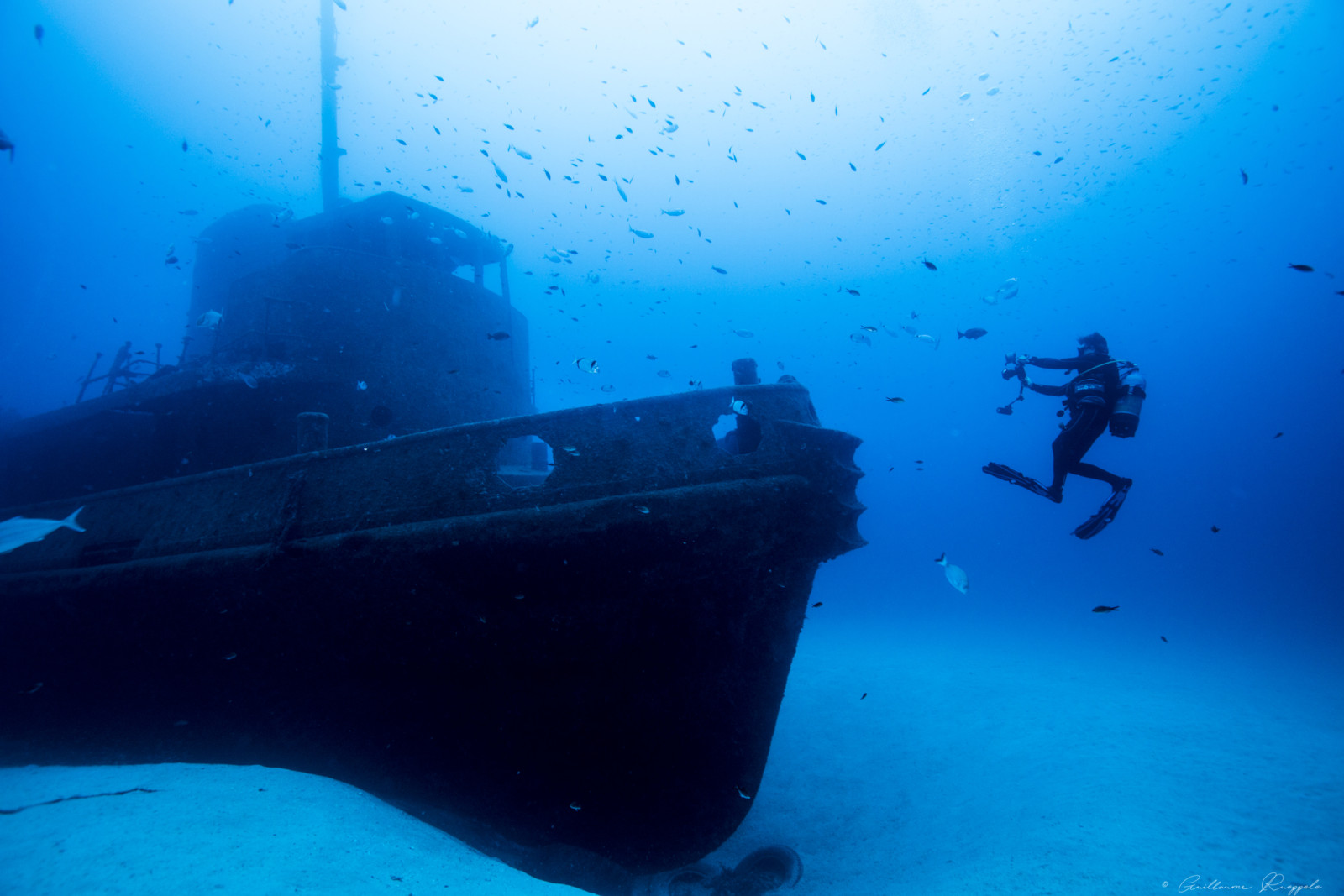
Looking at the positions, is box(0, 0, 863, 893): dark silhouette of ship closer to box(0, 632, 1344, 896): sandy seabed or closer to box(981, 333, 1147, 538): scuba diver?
box(0, 632, 1344, 896): sandy seabed

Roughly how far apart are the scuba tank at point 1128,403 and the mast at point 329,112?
14770 mm

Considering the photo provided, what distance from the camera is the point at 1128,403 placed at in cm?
482

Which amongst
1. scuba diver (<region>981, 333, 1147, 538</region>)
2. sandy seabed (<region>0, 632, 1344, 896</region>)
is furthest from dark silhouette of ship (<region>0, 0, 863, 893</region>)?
scuba diver (<region>981, 333, 1147, 538</region>)

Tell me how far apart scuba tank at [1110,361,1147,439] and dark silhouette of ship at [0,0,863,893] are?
2725 millimetres

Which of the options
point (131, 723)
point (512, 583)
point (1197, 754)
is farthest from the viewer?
point (1197, 754)

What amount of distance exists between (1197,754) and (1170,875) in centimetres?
542

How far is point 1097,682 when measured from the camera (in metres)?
15.0

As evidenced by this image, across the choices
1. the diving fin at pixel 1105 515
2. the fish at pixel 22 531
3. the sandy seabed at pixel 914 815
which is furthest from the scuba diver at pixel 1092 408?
the fish at pixel 22 531

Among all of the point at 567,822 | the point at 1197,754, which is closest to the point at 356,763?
the point at 567,822

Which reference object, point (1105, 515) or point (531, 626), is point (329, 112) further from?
point (1105, 515)

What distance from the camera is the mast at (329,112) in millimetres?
13570

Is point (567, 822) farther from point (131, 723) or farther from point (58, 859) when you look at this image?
point (131, 723)

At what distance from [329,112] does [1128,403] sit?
1910cm

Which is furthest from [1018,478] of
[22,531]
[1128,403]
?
[22,531]
